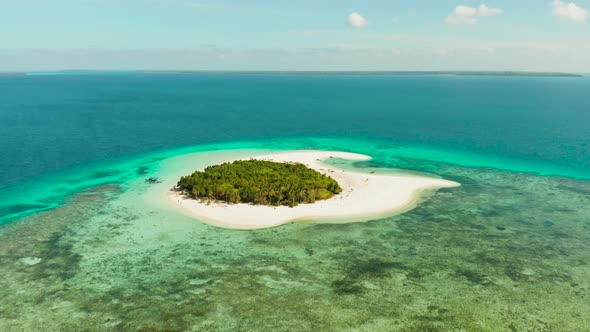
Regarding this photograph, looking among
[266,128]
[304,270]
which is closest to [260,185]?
[304,270]

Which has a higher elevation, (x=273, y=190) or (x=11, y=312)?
(x=273, y=190)

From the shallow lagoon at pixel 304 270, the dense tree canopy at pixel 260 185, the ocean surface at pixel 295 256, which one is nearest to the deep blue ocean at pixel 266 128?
the ocean surface at pixel 295 256

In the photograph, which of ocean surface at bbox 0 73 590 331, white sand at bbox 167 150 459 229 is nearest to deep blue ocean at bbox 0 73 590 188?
ocean surface at bbox 0 73 590 331

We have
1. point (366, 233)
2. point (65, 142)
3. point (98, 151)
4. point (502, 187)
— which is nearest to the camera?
point (366, 233)

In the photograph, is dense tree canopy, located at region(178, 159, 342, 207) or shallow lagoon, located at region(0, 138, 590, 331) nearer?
shallow lagoon, located at region(0, 138, 590, 331)

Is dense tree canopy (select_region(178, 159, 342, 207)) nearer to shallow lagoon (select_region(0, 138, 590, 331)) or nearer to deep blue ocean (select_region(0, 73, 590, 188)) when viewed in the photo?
shallow lagoon (select_region(0, 138, 590, 331))

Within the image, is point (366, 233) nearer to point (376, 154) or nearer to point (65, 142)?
point (376, 154)

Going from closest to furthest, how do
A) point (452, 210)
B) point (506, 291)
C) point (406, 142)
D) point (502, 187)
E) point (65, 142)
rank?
1. point (506, 291)
2. point (452, 210)
3. point (502, 187)
4. point (65, 142)
5. point (406, 142)

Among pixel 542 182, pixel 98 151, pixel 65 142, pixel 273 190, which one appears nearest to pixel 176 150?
pixel 98 151
